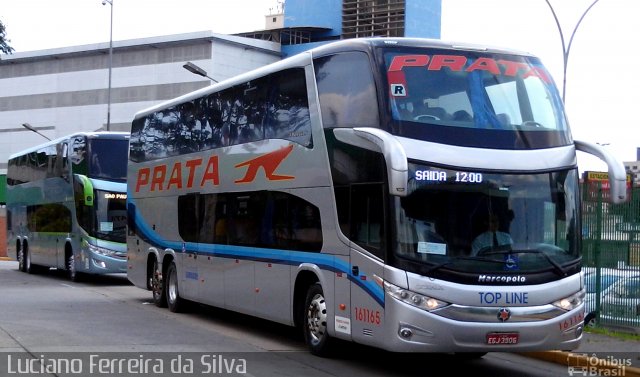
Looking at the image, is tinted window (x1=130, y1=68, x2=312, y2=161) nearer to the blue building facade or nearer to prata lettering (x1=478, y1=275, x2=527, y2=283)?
prata lettering (x1=478, y1=275, x2=527, y2=283)

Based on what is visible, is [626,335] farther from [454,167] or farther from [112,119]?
[112,119]

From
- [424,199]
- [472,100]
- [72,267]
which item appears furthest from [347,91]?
[72,267]

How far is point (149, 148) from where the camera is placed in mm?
20359

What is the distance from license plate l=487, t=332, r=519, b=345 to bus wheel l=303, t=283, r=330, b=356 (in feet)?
8.72

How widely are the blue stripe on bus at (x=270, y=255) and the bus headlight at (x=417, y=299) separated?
0.32 metres

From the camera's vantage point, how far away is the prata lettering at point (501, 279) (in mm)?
10570

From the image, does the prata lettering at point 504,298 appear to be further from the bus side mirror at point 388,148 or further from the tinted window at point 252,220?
the tinted window at point 252,220

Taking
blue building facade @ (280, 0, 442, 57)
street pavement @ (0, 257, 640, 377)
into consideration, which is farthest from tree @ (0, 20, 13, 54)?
blue building facade @ (280, 0, 442, 57)

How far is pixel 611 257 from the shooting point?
14883mm

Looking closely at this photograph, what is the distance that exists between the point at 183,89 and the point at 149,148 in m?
47.2

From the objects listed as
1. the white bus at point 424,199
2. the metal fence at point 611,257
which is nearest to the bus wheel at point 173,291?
the white bus at point 424,199

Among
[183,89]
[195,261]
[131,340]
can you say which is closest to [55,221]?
[195,261]

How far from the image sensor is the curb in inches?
461

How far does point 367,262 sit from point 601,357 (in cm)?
388
